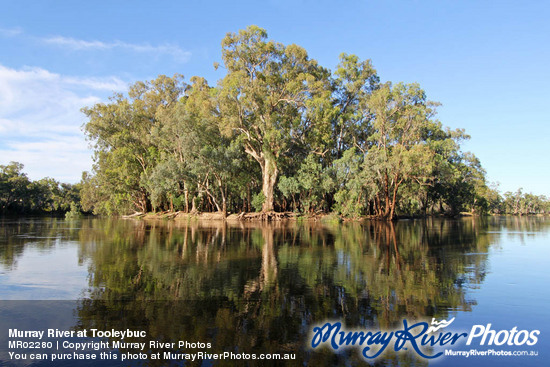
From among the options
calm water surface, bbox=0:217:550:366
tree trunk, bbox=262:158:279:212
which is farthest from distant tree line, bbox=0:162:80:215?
calm water surface, bbox=0:217:550:366

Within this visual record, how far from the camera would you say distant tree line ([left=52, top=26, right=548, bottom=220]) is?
42.3m

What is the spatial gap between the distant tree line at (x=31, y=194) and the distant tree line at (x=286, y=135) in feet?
117

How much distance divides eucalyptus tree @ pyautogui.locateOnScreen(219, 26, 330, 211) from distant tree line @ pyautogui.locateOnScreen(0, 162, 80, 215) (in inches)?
2004

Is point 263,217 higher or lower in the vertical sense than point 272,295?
higher

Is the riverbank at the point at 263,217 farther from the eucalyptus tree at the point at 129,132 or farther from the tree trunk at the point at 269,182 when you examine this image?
the eucalyptus tree at the point at 129,132

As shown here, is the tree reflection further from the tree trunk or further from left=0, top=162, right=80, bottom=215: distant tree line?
left=0, top=162, right=80, bottom=215: distant tree line

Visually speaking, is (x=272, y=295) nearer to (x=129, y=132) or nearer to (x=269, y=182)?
(x=269, y=182)

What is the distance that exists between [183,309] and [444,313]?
5360 mm

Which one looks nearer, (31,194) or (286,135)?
(286,135)

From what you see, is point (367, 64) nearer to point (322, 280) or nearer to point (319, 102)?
point (319, 102)

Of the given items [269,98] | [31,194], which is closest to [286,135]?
[269,98]

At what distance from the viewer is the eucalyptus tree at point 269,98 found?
138ft

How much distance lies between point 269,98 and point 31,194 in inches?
2706

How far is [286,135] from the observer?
144 feet
